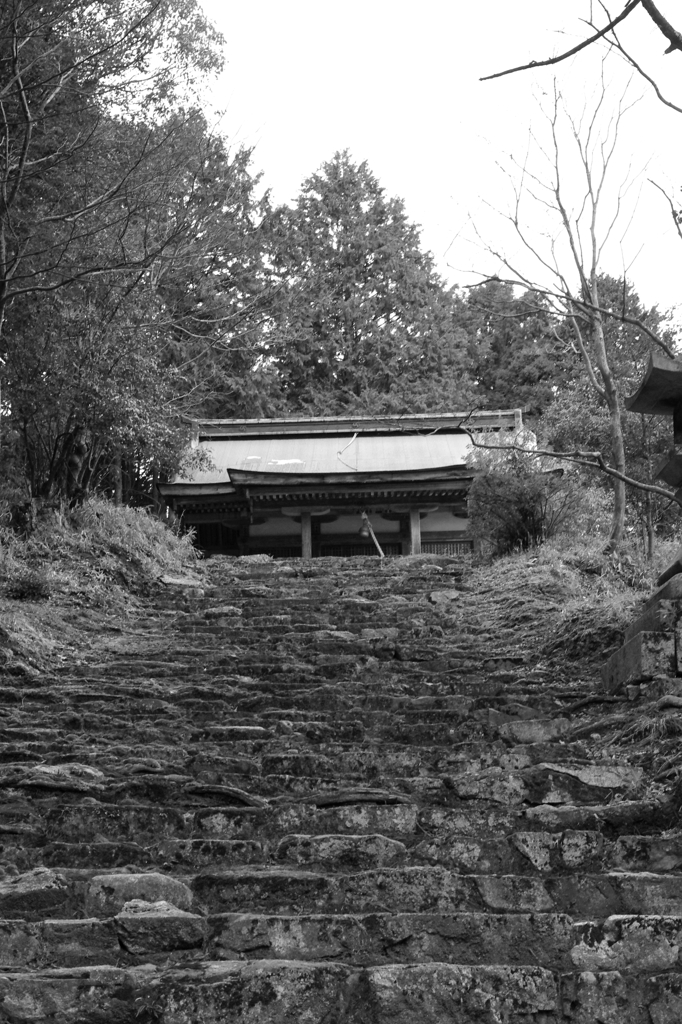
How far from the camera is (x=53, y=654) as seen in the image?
10.3 meters

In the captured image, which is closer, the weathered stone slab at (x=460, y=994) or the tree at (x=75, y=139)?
the weathered stone slab at (x=460, y=994)

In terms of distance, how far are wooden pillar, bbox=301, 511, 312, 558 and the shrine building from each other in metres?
0.02

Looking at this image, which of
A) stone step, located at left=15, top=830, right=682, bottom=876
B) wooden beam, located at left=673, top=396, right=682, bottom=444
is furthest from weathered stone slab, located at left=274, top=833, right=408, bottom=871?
wooden beam, located at left=673, top=396, right=682, bottom=444

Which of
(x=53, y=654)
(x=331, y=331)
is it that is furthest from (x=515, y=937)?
(x=331, y=331)

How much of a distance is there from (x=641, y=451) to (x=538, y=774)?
524 inches

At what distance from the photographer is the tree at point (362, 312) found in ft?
106

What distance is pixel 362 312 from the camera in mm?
Answer: 33250

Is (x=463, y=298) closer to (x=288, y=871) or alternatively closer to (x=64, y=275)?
(x=64, y=275)

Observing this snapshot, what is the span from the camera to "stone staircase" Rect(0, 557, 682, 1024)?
158 inches

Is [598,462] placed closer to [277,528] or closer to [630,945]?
[630,945]

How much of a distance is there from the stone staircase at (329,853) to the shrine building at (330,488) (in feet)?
38.4

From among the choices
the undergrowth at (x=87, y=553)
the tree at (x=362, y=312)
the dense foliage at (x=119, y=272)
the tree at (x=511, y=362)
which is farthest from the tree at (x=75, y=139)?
the tree at (x=511, y=362)

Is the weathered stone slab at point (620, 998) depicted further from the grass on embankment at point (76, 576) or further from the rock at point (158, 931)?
the grass on embankment at point (76, 576)

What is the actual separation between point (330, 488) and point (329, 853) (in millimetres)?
16059
